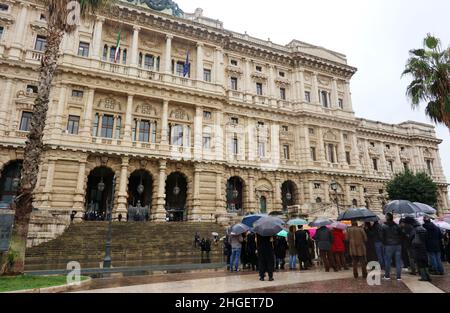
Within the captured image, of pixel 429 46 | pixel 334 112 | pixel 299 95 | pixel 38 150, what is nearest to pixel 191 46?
pixel 299 95

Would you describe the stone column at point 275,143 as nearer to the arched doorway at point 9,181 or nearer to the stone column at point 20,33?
the arched doorway at point 9,181

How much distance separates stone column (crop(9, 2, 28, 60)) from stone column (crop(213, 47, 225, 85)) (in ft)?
56.4

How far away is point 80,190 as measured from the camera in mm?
23000

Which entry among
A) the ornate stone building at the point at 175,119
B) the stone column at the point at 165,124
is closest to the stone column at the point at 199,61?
the ornate stone building at the point at 175,119

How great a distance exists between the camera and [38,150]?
1110 centimetres

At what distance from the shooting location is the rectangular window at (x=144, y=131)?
1064 inches

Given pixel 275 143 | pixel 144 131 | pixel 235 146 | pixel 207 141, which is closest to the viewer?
pixel 144 131

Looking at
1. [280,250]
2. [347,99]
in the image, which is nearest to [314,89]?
[347,99]

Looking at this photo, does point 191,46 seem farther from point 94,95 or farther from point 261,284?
point 261,284

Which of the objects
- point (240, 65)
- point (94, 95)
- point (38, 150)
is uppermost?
point (240, 65)

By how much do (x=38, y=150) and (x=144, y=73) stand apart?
17910 mm

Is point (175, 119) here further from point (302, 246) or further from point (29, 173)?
point (302, 246)

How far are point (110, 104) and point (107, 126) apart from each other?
79.9 inches

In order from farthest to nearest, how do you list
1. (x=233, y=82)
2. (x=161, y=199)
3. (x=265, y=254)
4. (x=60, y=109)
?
(x=233, y=82) → (x=161, y=199) → (x=60, y=109) → (x=265, y=254)
